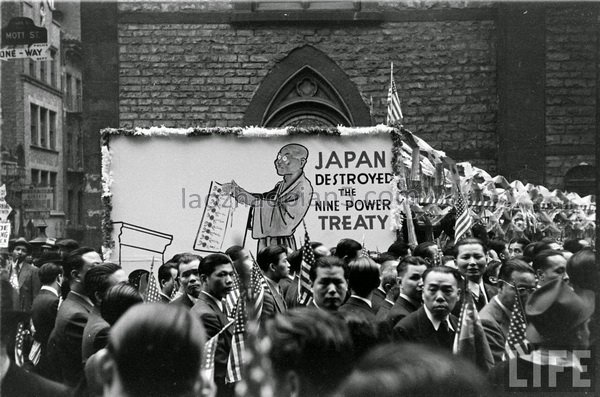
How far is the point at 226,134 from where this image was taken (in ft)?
34.6

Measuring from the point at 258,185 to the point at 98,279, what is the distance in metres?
4.87

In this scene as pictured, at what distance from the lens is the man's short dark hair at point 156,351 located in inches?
97.2

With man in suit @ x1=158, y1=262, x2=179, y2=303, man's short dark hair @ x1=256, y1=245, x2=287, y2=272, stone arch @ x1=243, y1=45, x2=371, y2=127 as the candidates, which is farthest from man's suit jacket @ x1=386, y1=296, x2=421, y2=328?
stone arch @ x1=243, y1=45, x2=371, y2=127

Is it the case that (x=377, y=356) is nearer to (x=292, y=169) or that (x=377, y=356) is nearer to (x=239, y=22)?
(x=292, y=169)

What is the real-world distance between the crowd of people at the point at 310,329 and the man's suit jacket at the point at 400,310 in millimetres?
13

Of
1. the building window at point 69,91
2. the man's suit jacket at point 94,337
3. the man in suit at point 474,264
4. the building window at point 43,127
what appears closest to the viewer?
the man's suit jacket at point 94,337

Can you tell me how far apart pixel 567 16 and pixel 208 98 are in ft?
24.0

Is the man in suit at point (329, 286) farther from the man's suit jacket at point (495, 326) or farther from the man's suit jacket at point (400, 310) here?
the man's suit jacket at point (495, 326)

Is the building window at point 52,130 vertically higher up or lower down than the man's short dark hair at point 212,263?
higher up

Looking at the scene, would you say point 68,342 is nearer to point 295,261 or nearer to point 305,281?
point 305,281

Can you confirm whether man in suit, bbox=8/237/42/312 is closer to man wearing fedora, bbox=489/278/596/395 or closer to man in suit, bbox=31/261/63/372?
man in suit, bbox=31/261/63/372

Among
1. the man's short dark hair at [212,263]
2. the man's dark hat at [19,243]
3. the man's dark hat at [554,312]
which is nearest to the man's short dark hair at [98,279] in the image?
the man's short dark hair at [212,263]

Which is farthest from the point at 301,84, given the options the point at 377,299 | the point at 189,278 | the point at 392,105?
the point at 189,278

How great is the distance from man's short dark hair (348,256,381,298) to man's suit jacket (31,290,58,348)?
218 cm
